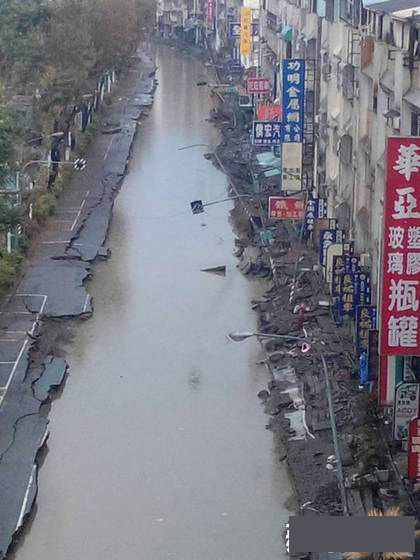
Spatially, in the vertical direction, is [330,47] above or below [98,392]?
above

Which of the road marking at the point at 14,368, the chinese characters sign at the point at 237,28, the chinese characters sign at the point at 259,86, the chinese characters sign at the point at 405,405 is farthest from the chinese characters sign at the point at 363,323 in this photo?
the chinese characters sign at the point at 237,28

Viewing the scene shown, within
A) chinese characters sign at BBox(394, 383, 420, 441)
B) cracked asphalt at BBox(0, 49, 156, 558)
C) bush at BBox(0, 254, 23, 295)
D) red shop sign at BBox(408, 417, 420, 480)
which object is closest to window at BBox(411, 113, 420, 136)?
chinese characters sign at BBox(394, 383, 420, 441)

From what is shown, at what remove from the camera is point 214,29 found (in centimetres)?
6281

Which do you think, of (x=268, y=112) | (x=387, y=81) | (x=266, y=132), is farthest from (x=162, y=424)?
(x=268, y=112)

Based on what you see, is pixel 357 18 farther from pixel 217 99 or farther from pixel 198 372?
pixel 217 99

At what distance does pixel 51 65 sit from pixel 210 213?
5830 millimetres

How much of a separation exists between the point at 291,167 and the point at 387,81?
24.7ft

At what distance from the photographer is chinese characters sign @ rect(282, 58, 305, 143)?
83.1 feet

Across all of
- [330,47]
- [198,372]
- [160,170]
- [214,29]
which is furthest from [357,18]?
[214,29]

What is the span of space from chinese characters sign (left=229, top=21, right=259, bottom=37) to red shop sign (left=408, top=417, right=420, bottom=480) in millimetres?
31990

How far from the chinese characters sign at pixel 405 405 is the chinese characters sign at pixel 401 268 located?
0.77m

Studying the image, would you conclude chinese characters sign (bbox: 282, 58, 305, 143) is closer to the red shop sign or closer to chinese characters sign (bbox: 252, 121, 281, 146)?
chinese characters sign (bbox: 252, 121, 281, 146)

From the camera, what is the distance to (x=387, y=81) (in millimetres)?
19062

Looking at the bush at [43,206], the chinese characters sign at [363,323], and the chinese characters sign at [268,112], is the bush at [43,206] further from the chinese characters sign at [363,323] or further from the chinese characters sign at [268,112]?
the chinese characters sign at [363,323]
